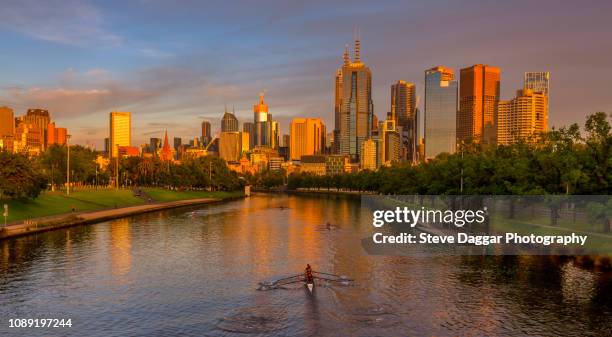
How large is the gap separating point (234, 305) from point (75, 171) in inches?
6705

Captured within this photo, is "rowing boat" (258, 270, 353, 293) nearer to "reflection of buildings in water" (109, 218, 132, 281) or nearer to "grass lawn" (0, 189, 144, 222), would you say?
"reflection of buildings in water" (109, 218, 132, 281)

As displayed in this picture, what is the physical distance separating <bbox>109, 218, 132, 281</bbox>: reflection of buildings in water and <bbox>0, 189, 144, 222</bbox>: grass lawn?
14.4 m

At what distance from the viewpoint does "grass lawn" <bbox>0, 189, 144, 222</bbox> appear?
9806 centimetres

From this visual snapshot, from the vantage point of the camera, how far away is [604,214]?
201ft

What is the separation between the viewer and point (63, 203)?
390 feet

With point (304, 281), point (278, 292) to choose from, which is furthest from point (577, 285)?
point (278, 292)

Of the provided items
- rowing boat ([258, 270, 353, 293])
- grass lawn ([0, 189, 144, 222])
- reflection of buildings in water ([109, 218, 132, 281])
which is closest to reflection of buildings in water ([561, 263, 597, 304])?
rowing boat ([258, 270, 353, 293])

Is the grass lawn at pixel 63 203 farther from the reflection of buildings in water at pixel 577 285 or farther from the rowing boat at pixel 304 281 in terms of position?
the reflection of buildings in water at pixel 577 285

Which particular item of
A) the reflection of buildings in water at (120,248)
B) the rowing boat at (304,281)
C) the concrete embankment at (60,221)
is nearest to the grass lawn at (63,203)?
→ the concrete embankment at (60,221)

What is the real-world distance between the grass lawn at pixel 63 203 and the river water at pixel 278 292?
22.6 m

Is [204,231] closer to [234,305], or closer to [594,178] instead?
[234,305]

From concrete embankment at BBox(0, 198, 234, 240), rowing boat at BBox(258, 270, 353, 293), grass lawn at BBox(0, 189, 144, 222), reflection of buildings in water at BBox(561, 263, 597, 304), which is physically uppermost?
grass lawn at BBox(0, 189, 144, 222)

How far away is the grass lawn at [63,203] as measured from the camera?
98.1 m

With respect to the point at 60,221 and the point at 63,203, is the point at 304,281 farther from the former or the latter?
the point at 63,203
